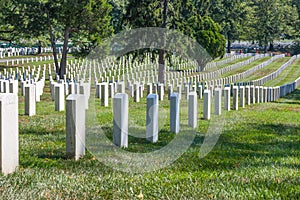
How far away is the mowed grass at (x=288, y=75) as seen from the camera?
48938mm

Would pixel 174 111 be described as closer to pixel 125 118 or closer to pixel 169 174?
pixel 125 118

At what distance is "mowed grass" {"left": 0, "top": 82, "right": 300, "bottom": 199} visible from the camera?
5.70 m

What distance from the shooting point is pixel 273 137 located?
11.1m

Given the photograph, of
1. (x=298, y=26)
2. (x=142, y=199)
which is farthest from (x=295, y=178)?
(x=298, y=26)

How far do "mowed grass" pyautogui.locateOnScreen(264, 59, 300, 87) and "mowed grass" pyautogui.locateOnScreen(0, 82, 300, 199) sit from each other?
37.5 m

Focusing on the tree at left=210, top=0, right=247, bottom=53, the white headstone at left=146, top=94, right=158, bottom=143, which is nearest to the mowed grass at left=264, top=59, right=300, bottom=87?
the tree at left=210, top=0, right=247, bottom=53

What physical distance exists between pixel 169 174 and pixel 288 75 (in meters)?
53.2

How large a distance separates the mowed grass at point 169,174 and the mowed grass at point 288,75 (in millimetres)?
37548

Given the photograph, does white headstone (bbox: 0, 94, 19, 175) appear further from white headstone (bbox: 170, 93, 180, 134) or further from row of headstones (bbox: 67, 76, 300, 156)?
white headstone (bbox: 170, 93, 180, 134)

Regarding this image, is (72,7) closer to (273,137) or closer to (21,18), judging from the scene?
(21,18)

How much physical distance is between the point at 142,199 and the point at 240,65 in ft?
204

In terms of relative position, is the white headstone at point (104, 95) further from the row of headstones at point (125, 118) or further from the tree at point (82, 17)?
the tree at point (82, 17)

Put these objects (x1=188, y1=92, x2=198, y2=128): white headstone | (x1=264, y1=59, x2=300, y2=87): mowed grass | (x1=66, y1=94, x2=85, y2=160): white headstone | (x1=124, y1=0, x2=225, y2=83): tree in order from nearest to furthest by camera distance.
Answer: (x1=66, y1=94, x2=85, y2=160): white headstone, (x1=188, y1=92, x2=198, y2=128): white headstone, (x1=124, y1=0, x2=225, y2=83): tree, (x1=264, y1=59, x2=300, y2=87): mowed grass

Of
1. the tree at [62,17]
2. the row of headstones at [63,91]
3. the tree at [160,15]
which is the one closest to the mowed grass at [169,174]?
the row of headstones at [63,91]
